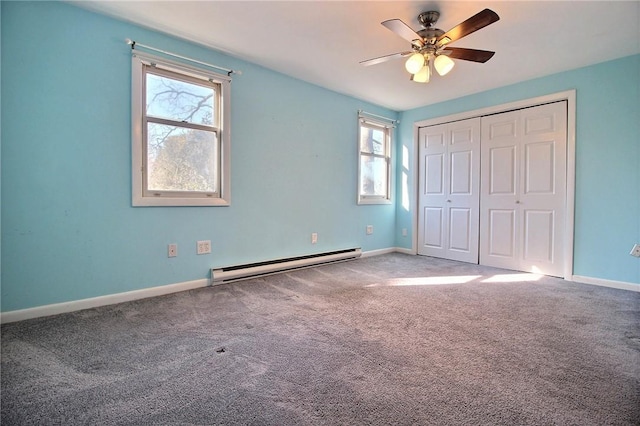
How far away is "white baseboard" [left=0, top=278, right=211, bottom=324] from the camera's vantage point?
84.3 inches

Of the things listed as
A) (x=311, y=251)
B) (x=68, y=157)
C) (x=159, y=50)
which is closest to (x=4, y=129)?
(x=68, y=157)

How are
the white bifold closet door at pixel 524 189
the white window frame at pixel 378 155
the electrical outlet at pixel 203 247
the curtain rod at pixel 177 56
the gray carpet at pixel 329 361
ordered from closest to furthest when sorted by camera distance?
1. the gray carpet at pixel 329 361
2. the curtain rod at pixel 177 56
3. the electrical outlet at pixel 203 247
4. the white bifold closet door at pixel 524 189
5. the white window frame at pixel 378 155

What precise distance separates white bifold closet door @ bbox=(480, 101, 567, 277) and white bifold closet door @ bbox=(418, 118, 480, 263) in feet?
0.45

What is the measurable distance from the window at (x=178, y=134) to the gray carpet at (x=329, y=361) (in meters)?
0.99

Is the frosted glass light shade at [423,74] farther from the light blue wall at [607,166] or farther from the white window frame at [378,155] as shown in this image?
the light blue wall at [607,166]

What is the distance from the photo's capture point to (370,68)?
3.39m

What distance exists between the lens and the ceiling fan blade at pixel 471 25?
1.85 metres

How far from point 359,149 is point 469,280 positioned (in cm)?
235

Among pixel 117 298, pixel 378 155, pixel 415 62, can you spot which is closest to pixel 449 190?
pixel 378 155

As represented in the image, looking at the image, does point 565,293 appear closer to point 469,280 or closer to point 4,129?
point 469,280

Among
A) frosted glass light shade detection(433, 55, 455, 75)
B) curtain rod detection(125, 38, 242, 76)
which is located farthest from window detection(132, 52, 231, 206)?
frosted glass light shade detection(433, 55, 455, 75)

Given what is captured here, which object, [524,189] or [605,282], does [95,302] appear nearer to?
[524,189]

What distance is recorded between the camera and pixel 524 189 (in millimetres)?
3789

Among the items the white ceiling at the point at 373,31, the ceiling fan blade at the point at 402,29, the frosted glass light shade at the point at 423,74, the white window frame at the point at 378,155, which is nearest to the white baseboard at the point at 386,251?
the white window frame at the point at 378,155
